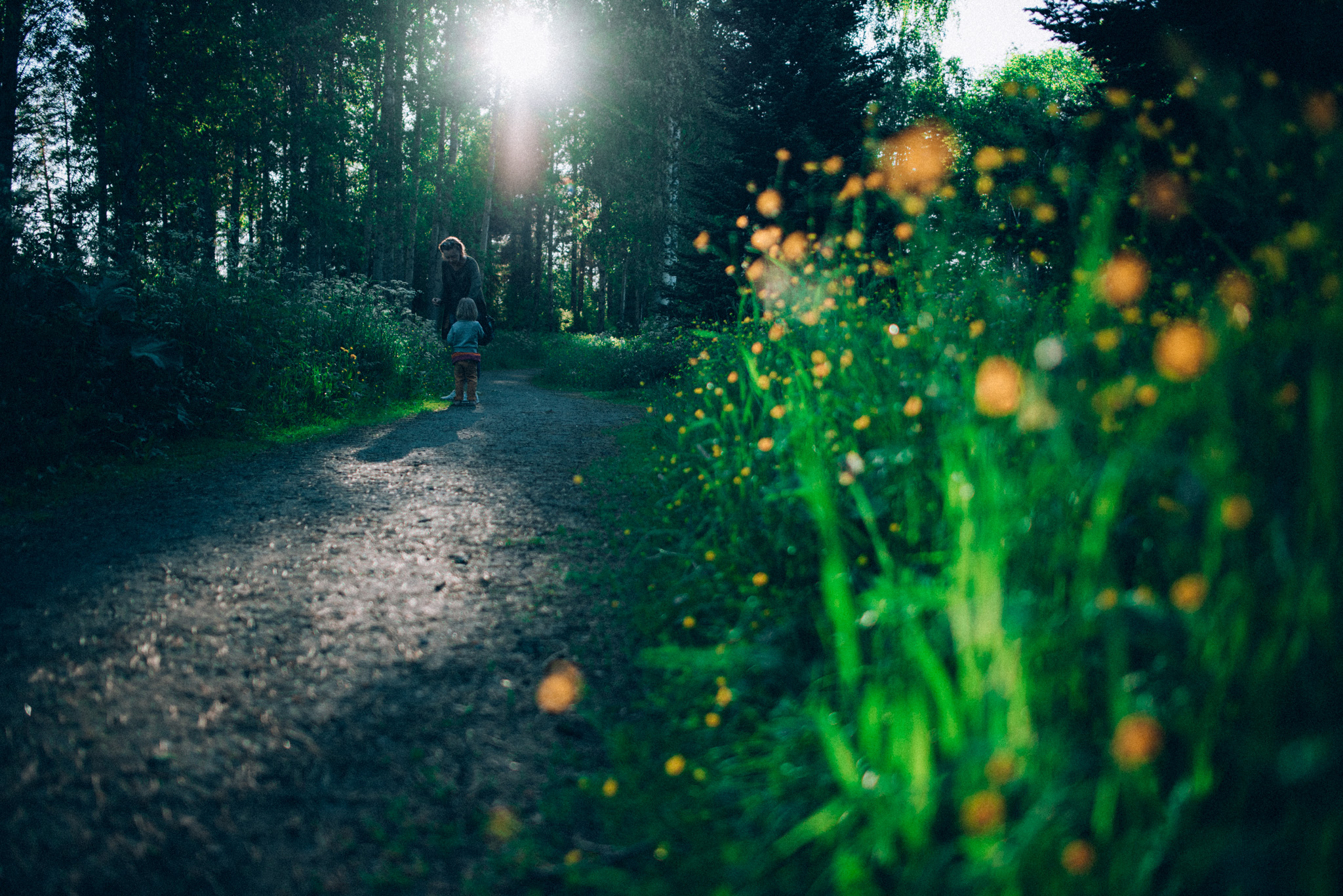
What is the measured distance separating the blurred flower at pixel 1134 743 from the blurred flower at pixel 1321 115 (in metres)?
1.79

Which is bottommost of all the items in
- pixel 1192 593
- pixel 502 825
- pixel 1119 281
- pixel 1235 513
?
pixel 502 825

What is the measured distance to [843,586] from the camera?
204 cm

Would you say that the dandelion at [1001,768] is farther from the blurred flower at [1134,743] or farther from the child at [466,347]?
the child at [466,347]

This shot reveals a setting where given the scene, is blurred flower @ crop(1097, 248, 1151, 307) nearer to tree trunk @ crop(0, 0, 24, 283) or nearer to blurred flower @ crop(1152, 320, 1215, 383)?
blurred flower @ crop(1152, 320, 1215, 383)

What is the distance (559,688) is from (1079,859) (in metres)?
1.62

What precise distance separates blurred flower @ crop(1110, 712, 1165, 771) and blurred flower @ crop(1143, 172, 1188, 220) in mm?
1870

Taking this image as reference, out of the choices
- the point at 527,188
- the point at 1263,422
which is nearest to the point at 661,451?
the point at 1263,422

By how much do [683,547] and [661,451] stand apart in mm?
2079

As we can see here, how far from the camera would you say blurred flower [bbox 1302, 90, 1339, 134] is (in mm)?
1805

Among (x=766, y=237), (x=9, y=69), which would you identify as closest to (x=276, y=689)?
(x=766, y=237)

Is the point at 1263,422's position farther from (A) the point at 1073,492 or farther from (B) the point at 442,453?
(B) the point at 442,453

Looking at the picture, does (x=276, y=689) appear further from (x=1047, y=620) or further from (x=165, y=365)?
(x=165, y=365)

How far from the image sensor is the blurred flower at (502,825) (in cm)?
163

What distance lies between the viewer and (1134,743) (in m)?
1.01
